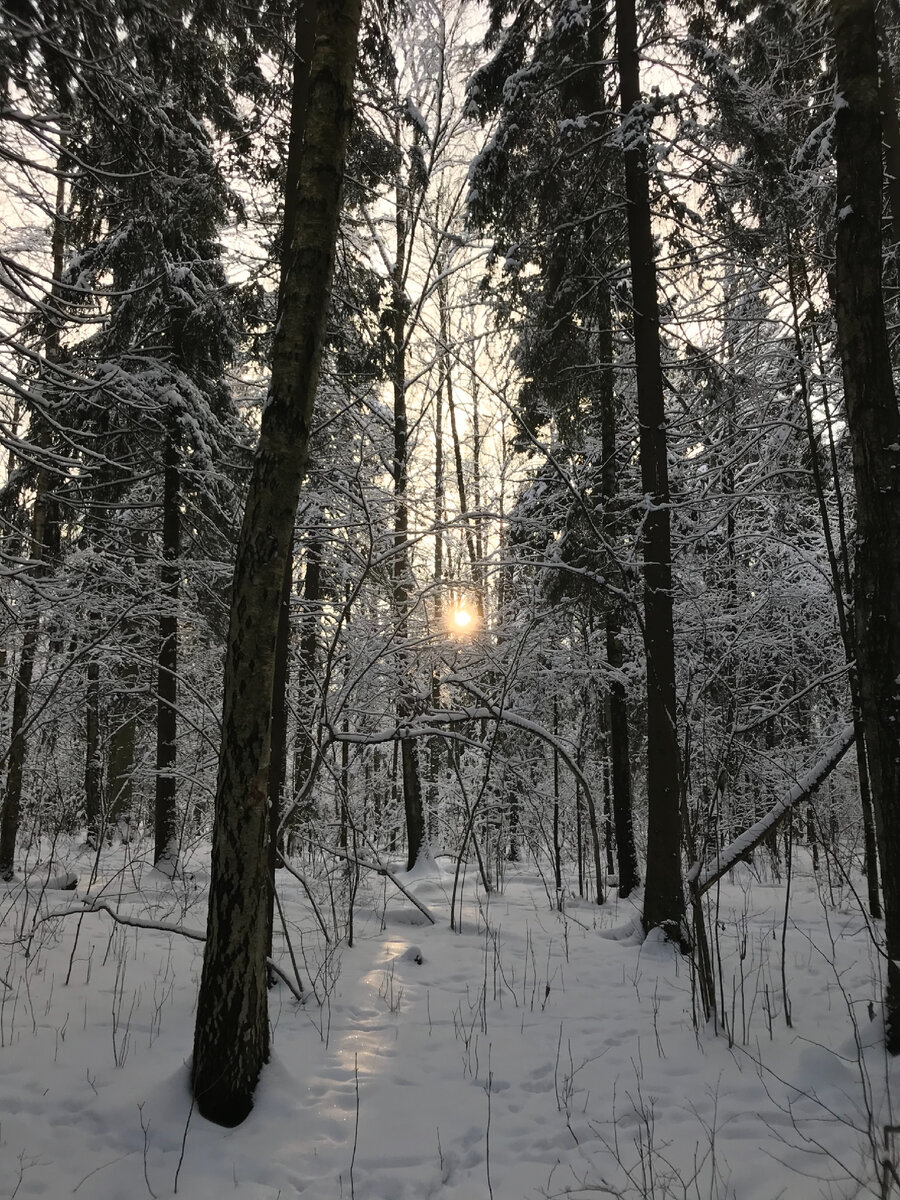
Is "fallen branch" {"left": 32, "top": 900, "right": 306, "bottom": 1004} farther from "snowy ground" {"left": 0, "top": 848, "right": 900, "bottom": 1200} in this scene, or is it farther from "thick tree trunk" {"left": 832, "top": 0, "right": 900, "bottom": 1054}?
"thick tree trunk" {"left": 832, "top": 0, "right": 900, "bottom": 1054}

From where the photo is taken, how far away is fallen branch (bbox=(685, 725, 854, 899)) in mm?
4426

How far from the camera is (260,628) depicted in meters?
3.61

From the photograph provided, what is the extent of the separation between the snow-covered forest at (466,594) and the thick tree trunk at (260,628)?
2cm

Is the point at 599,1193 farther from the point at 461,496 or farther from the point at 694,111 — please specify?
the point at 461,496

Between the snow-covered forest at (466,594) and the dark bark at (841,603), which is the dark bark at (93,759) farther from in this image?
the dark bark at (841,603)

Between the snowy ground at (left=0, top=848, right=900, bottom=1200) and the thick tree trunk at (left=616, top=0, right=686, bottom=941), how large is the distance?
79cm

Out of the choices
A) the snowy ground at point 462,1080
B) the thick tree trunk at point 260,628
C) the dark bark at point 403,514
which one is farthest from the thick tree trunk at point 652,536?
the dark bark at point 403,514

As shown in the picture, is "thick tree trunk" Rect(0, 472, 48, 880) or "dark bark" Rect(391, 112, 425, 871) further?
"dark bark" Rect(391, 112, 425, 871)

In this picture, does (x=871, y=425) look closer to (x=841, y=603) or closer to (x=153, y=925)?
(x=841, y=603)

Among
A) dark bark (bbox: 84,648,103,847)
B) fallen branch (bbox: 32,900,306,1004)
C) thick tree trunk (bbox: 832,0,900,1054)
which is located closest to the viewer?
thick tree trunk (bbox: 832,0,900,1054)

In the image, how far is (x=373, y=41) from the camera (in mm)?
6336

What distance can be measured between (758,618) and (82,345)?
11.9m

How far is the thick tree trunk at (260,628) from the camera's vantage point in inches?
133

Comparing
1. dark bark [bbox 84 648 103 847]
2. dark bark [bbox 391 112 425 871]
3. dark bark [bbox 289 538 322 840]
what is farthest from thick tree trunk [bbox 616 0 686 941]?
dark bark [bbox 84 648 103 847]
